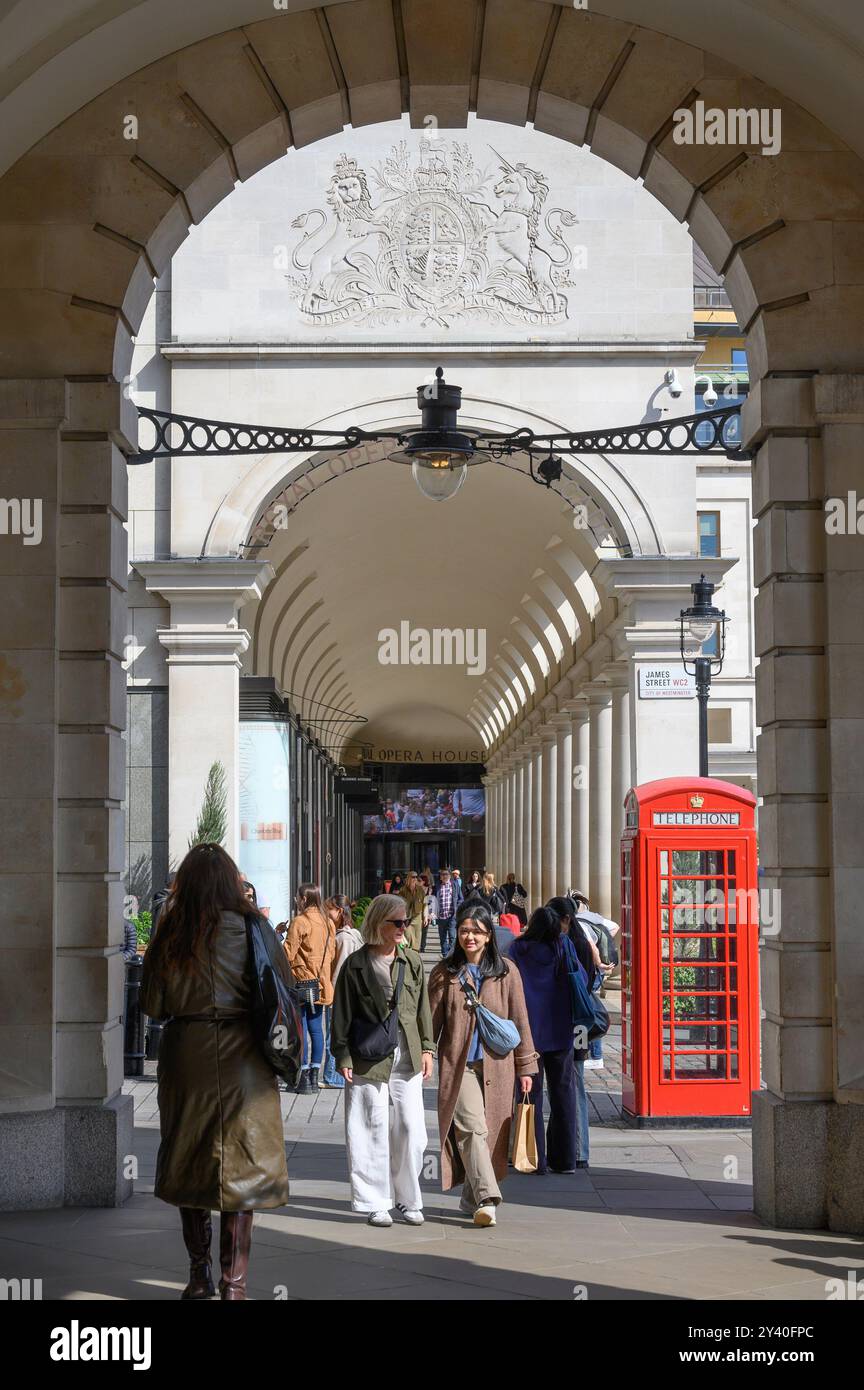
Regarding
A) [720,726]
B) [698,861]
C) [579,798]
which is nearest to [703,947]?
[698,861]

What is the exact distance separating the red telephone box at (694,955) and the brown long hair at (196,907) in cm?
628

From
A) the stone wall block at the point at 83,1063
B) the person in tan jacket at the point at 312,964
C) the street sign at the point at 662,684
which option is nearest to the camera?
A: the stone wall block at the point at 83,1063

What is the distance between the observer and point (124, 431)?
9.53 metres

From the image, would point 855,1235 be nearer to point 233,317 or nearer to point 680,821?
point 680,821

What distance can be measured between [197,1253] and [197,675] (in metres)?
15.3

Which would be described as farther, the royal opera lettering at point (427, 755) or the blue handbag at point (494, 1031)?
the royal opera lettering at point (427, 755)

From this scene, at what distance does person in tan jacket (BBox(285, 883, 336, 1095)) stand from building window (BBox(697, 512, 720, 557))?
2570cm

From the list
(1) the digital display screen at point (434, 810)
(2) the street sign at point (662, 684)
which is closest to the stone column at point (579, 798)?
(2) the street sign at point (662, 684)

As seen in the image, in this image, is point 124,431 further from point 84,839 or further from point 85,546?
point 84,839

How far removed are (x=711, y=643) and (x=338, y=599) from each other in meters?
8.50

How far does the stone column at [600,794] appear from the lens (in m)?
28.3

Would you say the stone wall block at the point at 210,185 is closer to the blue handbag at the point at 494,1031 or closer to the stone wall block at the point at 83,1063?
the stone wall block at the point at 83,1063

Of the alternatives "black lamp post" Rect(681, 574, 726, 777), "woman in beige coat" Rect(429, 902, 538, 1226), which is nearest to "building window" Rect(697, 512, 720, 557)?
"black lamp post" Rect(681, 574, 726, 777)
